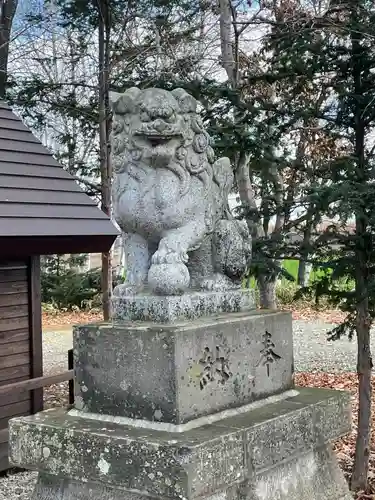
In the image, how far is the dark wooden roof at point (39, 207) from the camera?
21.6 ft

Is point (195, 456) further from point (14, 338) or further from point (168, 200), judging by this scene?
point (14, 338)

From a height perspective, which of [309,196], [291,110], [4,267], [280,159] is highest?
[291,110]

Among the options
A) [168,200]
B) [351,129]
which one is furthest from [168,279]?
[351,129]

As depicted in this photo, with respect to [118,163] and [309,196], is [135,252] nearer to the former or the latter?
[118,163]

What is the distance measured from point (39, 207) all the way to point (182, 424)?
458 centimetres

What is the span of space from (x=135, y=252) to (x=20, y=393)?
4.59 metres

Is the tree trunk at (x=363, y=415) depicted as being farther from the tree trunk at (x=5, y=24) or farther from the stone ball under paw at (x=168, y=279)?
the tree trunk at (x=5, y=24)

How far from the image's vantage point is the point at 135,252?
3.50 metres

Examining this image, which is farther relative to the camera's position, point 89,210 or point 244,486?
point 89,210

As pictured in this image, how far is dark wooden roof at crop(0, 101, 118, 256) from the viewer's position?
657cm

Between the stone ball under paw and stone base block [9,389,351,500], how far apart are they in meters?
0.68

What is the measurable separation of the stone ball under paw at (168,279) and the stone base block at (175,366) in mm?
175

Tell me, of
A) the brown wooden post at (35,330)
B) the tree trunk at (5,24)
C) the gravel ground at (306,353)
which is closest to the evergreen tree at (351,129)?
the brown wooden post at (35,330)

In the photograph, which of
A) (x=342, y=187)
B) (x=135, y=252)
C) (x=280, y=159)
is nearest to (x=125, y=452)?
(x=135, y=252)
